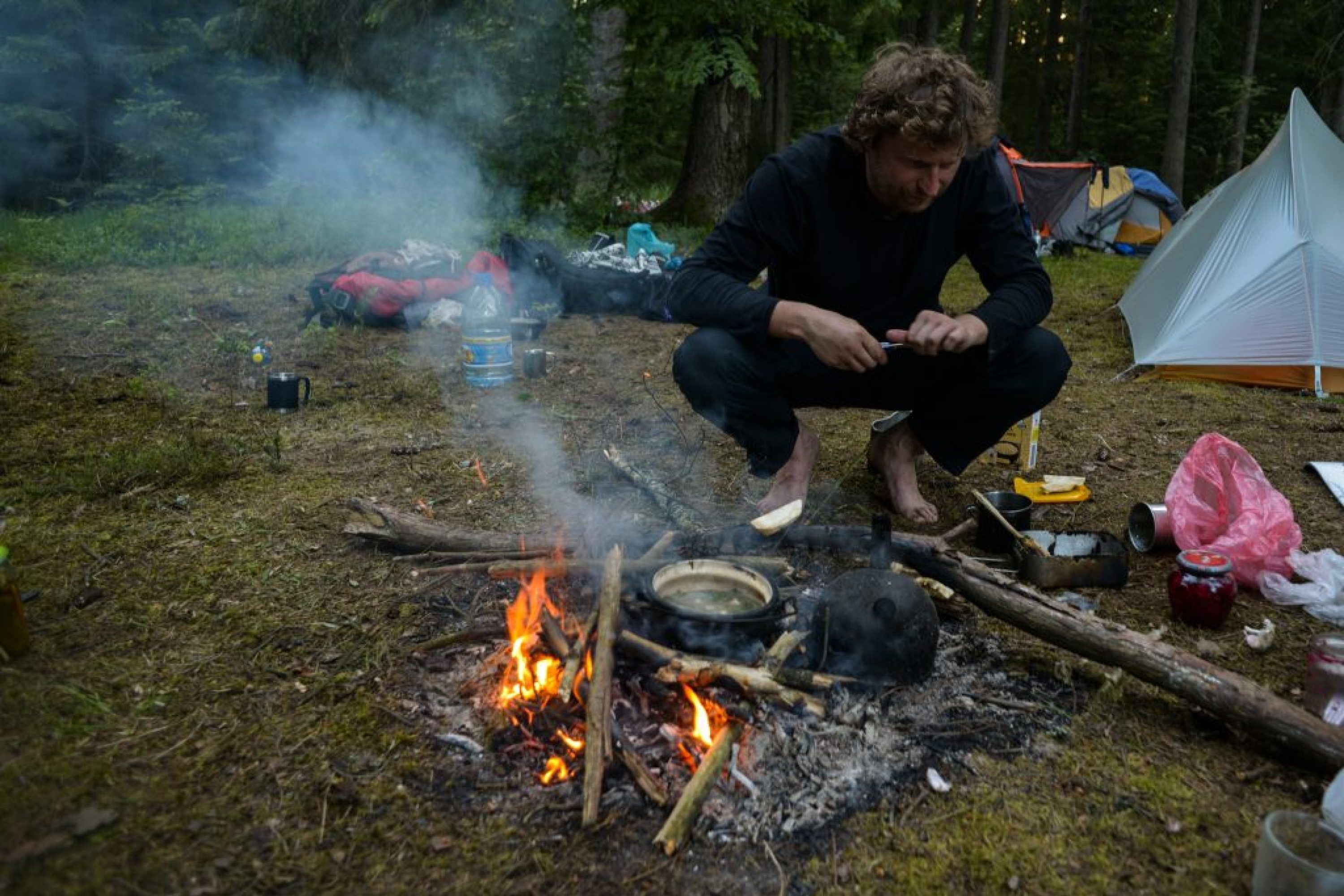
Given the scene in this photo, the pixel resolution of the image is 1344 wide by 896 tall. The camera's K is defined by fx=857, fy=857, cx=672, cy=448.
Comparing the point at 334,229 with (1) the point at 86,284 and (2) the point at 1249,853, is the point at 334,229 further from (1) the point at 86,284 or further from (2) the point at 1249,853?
(2) the point at 1249,853

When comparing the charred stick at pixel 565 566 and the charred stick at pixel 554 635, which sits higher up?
the charred stick at pixel 565 566

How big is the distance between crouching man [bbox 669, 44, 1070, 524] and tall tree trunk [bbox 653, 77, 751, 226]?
7230 mm

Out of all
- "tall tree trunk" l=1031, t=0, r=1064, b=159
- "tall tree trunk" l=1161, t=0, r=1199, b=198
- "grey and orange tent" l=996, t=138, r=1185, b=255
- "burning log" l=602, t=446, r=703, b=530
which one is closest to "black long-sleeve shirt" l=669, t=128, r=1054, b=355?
"burning log" l=602, t=446, r=703, b=530

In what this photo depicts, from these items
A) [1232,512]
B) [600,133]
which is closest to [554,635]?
[1232,512]

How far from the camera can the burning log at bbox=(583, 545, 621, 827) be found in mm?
1726

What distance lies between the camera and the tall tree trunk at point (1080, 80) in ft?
64.5

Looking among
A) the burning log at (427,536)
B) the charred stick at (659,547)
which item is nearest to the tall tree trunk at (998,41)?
the charred stick at (659,547)

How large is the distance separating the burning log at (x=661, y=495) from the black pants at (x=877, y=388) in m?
0.33

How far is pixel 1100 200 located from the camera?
12211 millimetres

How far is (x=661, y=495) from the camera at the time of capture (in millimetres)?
3152

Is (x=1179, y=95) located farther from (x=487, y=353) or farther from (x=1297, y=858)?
(x=1297, y=858)

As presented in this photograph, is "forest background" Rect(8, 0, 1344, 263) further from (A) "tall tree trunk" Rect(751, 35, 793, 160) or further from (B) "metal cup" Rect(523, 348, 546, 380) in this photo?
(B) "metal cup" Rect(523, 348, 546, 380)

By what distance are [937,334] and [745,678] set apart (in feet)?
4.23

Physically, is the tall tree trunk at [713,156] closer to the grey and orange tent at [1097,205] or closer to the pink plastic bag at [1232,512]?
the grey and orange tent at [1097,205]
